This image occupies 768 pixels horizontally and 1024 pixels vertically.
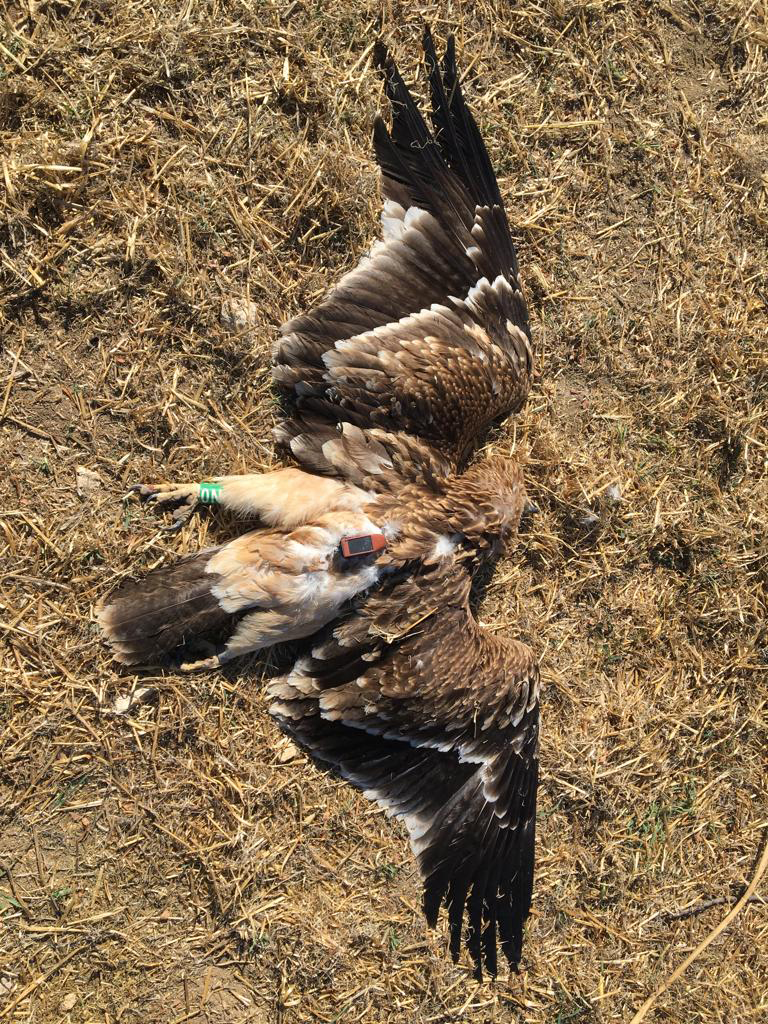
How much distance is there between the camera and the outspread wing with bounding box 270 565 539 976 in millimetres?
2879

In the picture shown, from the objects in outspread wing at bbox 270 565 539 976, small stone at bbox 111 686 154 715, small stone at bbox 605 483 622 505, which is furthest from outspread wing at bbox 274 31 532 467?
small stone at bbox 111 686 154 715

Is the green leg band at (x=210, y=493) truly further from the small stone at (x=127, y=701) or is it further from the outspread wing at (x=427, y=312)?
the small stone at (x=127, y=701)

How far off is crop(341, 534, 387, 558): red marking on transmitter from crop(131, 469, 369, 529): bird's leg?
169mm

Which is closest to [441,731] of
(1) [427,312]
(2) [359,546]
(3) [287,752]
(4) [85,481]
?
(3) [287,752]

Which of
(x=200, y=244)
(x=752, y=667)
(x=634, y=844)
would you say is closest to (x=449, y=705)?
(x=634, y=844)

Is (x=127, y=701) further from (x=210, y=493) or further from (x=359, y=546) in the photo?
(x=359, y=546)

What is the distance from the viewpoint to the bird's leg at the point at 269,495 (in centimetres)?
282

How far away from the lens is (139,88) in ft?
10.00

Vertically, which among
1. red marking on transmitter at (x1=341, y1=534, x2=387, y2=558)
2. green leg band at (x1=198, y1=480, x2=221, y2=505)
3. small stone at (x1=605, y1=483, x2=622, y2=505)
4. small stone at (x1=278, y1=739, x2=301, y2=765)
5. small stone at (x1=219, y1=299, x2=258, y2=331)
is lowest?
small stone at (x1=278, y1=739, x2=301, y2=765)

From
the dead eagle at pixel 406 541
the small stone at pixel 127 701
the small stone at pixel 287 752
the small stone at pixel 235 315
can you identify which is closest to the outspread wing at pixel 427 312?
the dead eagle at pixel 406 541

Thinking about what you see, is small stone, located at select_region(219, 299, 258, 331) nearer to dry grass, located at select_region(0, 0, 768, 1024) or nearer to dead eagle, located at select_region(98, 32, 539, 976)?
dry grass, located at select_region(0, 0, 768, 1024)

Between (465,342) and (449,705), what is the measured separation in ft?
5.02

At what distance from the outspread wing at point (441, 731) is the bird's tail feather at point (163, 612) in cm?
51

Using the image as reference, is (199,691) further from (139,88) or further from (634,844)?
(139,88)
